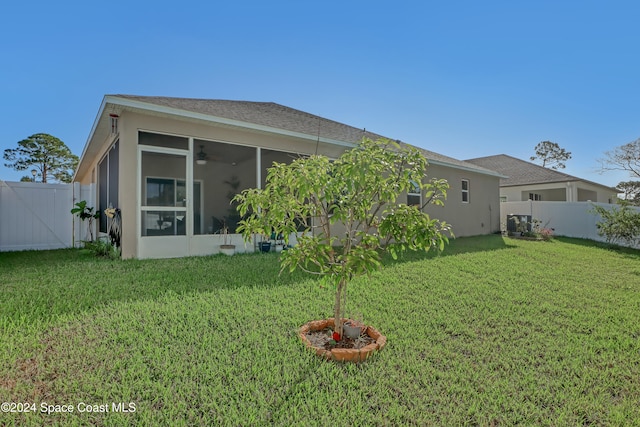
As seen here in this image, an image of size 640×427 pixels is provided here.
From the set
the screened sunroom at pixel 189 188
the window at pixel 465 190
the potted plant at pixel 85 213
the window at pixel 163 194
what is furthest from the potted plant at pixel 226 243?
the window at pixel 465 190

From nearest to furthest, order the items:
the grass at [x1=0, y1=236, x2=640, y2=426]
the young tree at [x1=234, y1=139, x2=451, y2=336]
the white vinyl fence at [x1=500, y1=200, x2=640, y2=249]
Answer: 1. the grass at [x1=0, y1=236, x2=640, y2=426]
2. the young tree at [x1=234, y1=139, x2=451, y2=336]
3. the white vinyl fence at [x1=500, y1=200, x2=640, y2=249]

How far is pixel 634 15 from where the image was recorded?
7.59 metres

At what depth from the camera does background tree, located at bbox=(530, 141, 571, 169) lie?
120 ft

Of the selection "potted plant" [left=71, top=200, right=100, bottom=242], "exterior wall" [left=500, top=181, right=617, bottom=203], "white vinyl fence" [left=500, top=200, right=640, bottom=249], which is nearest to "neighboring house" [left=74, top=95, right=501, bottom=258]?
"potted plant" [left=71, top=200, right=100, bottom=242]

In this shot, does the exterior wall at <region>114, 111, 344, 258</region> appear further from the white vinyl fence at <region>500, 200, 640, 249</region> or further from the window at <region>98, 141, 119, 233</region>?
the white vinyl fence at <region>500, 200, 640, 249</region>

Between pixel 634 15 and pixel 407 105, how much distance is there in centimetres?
576

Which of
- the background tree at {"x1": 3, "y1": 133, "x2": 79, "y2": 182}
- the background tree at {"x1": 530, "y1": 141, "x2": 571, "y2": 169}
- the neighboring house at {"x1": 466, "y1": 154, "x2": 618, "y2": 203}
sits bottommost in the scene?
the neighboring house at {"x1": 466, "y1": 154, "x2": 618, "y2": 203}

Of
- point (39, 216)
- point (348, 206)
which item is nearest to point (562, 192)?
point (348, 206)

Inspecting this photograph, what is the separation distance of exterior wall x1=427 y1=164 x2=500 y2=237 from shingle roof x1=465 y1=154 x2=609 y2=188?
2.13 meters

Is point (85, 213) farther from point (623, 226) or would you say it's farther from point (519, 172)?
point (519, 172)

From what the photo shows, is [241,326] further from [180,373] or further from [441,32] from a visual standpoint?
[441,32]

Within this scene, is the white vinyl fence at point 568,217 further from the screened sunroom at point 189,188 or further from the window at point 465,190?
the screened sunroom at point 189,188

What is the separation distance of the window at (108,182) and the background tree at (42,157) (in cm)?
2275

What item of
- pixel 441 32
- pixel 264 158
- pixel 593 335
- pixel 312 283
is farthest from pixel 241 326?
pixel 441 32
